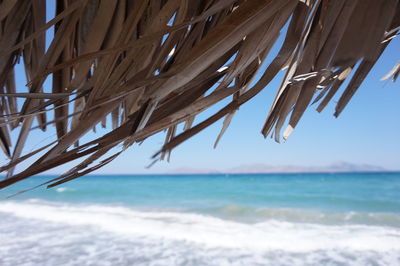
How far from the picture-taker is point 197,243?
4207 millimetres

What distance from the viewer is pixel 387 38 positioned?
0.51m

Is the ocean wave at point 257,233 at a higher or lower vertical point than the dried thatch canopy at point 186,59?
lower

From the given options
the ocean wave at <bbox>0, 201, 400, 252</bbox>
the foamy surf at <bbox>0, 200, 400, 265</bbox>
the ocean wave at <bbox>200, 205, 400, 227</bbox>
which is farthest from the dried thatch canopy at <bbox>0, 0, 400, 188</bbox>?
the ocean wave at <bbox>200, 205, 400, 227</bbox>

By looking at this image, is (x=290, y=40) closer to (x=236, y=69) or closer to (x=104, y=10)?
(x=236, y=69)

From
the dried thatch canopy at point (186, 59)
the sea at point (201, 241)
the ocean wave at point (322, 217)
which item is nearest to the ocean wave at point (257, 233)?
the sea at point (201, 241)

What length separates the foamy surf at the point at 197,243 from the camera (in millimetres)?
3457

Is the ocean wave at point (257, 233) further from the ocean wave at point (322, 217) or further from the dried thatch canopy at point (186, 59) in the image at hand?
the dried thatch canopy at point (186, 59)

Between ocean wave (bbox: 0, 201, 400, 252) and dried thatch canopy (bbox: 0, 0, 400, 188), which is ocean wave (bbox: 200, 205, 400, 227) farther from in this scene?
dried thatch canopy (bbox: 0, 0, 400, 188)

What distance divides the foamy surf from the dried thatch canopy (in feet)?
10.4

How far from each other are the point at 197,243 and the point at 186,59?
411 centimetres

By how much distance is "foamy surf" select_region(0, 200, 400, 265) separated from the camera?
346 centimetres

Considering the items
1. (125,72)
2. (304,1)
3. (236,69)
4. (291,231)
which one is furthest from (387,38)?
(291,231)

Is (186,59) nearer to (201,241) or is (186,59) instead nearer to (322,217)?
(201,241)

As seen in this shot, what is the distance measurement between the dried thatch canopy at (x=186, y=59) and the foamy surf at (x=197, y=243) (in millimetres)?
3162
